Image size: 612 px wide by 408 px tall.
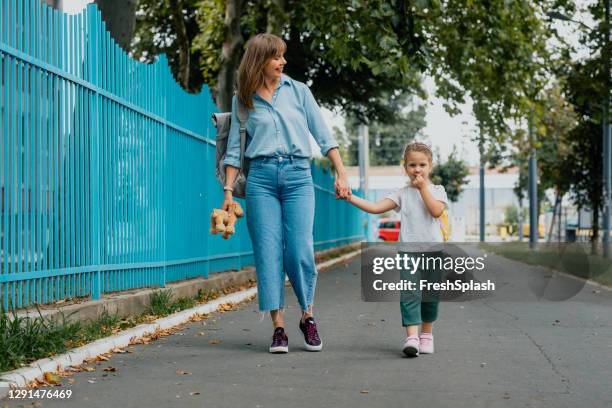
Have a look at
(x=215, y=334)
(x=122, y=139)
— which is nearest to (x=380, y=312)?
(x=215, y=334)

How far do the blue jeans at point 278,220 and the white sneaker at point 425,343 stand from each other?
0.80 metres

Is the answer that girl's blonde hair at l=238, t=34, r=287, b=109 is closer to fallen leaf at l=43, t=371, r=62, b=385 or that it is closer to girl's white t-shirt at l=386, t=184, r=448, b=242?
girl's white t-shirt at l=386, t=184, r=448, b=242

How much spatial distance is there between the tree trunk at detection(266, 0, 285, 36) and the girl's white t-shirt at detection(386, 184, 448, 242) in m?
12.6

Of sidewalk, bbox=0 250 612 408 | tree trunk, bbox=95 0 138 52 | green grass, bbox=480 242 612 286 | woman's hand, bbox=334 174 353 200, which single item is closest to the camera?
sidewalk, bbox=0 250 612 408

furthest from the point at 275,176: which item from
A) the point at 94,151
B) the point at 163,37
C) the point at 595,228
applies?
the point at 163,37

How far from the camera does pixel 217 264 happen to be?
1241 cm

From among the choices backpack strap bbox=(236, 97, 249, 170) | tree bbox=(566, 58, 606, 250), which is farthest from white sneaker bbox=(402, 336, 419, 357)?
tree bbox=(566, 58, 606, 250)

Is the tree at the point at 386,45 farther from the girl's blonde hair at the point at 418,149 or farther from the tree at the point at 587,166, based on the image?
the girl's blonde hair at the point at 418,149

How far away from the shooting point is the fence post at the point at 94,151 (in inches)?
298

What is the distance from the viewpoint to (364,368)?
5852 millimetres

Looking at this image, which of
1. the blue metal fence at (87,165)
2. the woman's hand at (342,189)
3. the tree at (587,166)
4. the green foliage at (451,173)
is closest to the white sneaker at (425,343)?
the woman's hand at (342,189)

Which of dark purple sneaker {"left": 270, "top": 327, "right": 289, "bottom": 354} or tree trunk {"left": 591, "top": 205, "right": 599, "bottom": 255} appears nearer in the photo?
dark purple sneaker {"left": 270, "top": 327, "right": 289, "bottom": 354}

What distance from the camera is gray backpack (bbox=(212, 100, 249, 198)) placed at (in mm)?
6512

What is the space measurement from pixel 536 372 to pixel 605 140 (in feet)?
47.1
